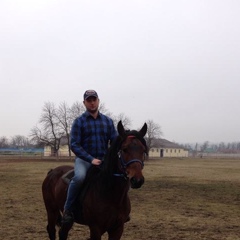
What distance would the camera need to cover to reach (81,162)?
6.02m

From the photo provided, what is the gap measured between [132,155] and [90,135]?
1353 mm

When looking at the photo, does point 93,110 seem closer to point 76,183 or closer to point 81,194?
point 76,183

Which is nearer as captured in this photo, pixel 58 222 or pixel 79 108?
pixel 58 222

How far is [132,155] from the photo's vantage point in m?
4.86

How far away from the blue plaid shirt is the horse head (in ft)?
2.89

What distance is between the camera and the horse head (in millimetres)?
4637

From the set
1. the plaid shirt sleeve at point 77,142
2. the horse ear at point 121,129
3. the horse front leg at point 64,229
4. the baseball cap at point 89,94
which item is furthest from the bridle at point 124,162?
the horse front leg at point 64,229

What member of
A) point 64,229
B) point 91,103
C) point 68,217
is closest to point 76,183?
point 68,217

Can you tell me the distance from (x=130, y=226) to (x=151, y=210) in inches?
109

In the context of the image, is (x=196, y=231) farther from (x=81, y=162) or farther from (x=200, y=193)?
Answer: (x=200, y=193)

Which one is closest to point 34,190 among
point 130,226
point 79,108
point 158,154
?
point 130,226

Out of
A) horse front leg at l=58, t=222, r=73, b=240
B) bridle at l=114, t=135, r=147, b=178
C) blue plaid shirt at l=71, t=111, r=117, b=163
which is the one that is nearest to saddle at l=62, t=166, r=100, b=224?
horse front leg at l=58, t=222, r=73, b=240

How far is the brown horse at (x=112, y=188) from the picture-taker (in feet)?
16.2

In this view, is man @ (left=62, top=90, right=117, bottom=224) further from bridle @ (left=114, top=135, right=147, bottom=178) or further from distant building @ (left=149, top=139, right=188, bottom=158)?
distant building @ (left=149, top=139, right=188, bottom=158)
